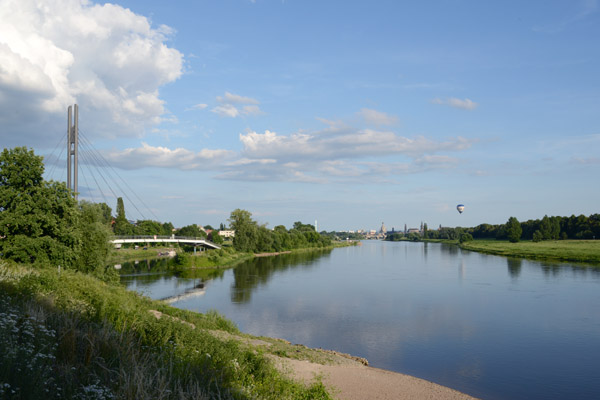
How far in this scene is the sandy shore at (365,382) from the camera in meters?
13.3

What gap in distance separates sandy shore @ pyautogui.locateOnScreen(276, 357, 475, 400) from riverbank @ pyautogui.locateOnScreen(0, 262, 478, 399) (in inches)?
1.5

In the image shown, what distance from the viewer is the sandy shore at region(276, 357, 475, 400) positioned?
13.3m

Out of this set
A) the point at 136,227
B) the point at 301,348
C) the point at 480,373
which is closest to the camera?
the point at 480,373

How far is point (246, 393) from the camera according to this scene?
289 inches

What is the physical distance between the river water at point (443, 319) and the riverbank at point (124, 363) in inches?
168

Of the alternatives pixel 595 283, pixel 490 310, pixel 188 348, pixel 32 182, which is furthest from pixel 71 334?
pixel 595 283

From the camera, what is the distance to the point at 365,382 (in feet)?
47.3

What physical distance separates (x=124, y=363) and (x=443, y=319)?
23.4 m

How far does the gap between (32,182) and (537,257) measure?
75.7 metres

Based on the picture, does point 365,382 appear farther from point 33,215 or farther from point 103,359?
point 33,215

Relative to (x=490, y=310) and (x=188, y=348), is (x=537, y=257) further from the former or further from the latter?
(x=188, y=348)

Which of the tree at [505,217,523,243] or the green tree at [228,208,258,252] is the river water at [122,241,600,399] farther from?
the tree at [505,217,523,243]

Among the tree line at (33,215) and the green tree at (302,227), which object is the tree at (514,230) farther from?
the tree line at (33,215)

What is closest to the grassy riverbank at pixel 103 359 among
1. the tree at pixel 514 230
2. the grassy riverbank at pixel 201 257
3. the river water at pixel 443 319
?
the river water at pixel 443 319
